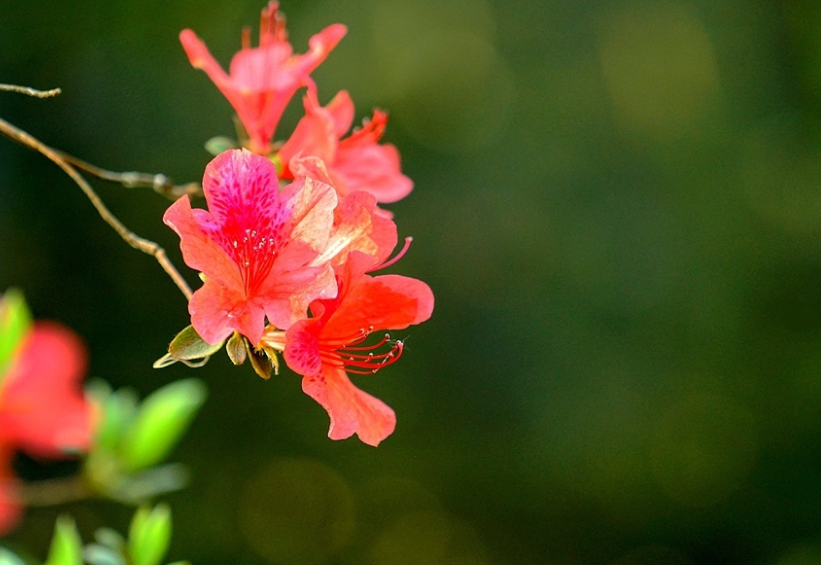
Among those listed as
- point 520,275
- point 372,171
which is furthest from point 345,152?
point 520,275

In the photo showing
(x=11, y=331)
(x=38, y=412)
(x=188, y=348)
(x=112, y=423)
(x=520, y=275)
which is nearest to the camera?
(x=188, y=348)

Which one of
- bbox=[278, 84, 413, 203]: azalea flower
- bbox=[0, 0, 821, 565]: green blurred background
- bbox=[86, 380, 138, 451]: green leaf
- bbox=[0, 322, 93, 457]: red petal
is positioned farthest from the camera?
bbox=[0, 0, 821, 565]: green blurred background

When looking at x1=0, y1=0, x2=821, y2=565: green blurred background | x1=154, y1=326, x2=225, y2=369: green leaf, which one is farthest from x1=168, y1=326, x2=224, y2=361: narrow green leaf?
x1=0, y1=0, x2=821, y2=565: green blurred background

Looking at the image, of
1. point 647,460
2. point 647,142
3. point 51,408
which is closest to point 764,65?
point 647,142

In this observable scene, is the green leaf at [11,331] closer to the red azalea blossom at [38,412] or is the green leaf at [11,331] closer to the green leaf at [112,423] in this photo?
the green leaf at [112,423]

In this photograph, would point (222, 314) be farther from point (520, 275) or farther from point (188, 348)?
point (520, 275)

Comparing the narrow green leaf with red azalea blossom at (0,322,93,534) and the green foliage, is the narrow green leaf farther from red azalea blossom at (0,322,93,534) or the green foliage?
red azalea blossom at (0,322,93,534)

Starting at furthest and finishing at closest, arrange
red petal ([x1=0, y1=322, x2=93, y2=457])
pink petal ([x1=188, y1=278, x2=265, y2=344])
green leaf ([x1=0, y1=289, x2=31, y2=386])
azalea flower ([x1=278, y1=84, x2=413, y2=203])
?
red petal ([x1=0, y1=322, x2=93, y2=457]) < green leaf ([x1=0, y1=289, x2=31, y2=386]) < azalea flower ([x1=278, y1=84, x2=413, y2=203]) < pink petal ([x1=188, y1=278, x2=265, y2=344])

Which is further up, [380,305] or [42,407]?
[380,305]
